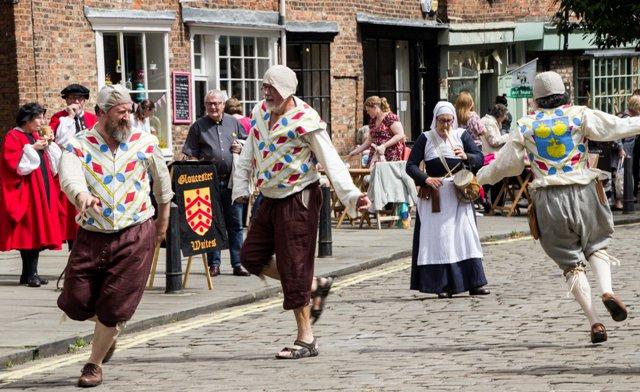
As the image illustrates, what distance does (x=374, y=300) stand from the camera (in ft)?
42.1

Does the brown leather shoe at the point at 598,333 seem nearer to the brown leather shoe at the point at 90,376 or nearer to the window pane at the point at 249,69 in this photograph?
the brown leather shoe at the point at 90,376

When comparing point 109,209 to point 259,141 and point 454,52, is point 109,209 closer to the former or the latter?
point 259,141

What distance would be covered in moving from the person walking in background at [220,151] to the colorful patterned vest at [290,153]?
507cm

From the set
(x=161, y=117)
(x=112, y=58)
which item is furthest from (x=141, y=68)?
(x=161, y=117)

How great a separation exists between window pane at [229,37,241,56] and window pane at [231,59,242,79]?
0.12 meters

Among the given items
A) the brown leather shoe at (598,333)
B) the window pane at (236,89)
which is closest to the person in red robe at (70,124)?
the brown leather shoe at (598,333)

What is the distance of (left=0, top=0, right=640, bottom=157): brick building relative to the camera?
21219mm

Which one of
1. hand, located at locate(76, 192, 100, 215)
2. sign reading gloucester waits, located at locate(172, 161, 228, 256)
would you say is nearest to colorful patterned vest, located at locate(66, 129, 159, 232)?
hand, located at locate(76, 192, 100, 215)

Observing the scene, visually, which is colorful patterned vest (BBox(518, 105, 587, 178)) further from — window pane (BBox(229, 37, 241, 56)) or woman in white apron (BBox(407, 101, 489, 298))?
window pane (BBox(229, 37, 241, 56))

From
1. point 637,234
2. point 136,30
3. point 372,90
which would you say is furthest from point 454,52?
point 637,234

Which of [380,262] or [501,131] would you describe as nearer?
[380,262]

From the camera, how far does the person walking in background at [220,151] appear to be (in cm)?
1481

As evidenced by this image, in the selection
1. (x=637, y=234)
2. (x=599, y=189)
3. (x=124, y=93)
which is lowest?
(x=637, y=234)

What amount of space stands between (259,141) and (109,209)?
1439 millimetres
